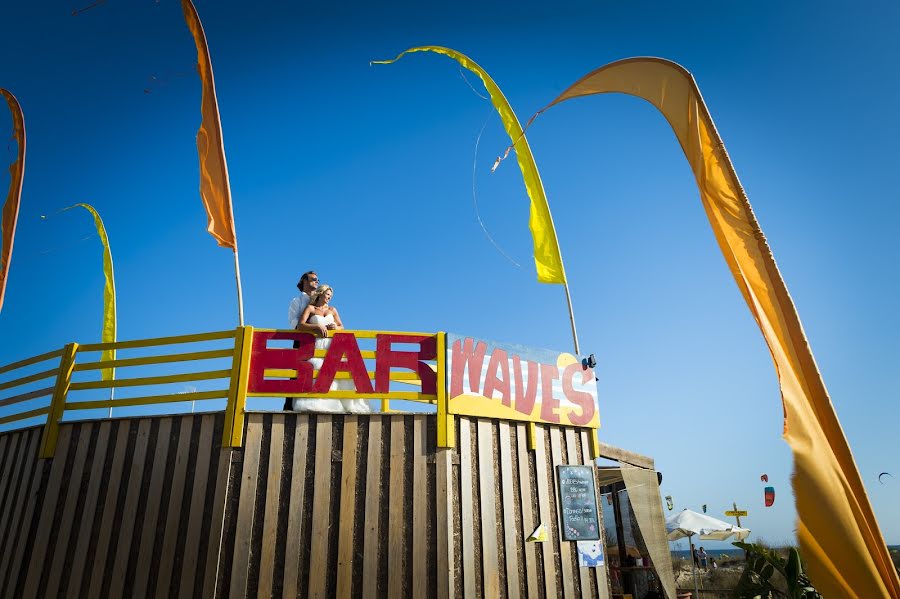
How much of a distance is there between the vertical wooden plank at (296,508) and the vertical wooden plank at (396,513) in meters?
0.91

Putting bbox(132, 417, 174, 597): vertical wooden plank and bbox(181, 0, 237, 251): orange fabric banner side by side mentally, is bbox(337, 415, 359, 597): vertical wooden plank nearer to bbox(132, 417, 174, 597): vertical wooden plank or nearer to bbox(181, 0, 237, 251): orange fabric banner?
bbox(132, 417, 174, 597): vertical wooden plank

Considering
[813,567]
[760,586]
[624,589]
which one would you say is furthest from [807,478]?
[760,586]

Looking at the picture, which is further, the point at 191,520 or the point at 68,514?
the point at 68,514

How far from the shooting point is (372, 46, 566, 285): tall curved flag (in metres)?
8.95

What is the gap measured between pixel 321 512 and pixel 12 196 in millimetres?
8817

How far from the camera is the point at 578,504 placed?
22.1 ft

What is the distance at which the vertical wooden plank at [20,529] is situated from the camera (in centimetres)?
600

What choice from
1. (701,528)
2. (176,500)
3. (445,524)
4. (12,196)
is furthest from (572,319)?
(701,528)

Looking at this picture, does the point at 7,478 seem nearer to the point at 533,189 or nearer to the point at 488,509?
the point at 488,509

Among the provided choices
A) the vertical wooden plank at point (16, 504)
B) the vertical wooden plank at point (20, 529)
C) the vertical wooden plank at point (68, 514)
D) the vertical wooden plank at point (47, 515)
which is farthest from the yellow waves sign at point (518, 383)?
the vertical wooden plank at point (16, 504)

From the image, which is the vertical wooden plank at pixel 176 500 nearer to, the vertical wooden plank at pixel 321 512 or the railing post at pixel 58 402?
the vertical wooden plank at pixel 321 512

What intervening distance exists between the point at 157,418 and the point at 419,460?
9.75 ft

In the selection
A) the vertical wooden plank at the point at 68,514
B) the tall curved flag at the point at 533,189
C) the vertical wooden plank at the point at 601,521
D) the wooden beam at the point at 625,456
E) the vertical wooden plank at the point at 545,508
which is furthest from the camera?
the tall curved flag at the point at 533,189

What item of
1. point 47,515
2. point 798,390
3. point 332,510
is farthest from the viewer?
point 47,515
